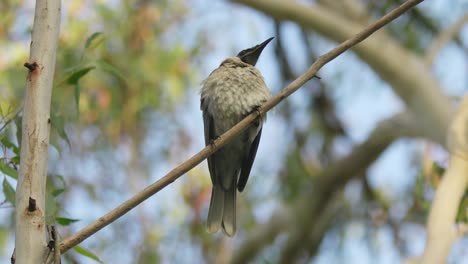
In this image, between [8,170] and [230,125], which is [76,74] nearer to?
[8,170]

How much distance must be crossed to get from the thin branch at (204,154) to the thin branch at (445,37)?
419cm

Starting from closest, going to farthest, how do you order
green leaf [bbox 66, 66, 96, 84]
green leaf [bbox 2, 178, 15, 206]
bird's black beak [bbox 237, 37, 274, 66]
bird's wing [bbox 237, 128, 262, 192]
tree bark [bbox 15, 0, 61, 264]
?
tree bark [bbox 15, 0, 61, 264]
green leaf [bbox 2, 178, 15, 206]
green leaf [bbox 66, 66, 96, 84]
bird's wing [bbox 237, 128, 262, 192]
bird's black beak [bbox 237, 37, 274, 66]

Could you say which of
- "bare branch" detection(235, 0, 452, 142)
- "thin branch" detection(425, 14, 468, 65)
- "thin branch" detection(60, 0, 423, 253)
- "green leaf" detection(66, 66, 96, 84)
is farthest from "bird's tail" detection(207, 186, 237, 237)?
"thin branch" detection(425, 14, 468, 65)

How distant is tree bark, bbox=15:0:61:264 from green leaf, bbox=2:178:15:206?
0.52 metres

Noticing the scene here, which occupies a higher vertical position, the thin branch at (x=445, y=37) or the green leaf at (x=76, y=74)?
the thin branch at (x=445, y=37)

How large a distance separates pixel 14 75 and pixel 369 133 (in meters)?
3.62

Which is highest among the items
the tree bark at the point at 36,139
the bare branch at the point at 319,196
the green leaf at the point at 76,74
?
the bare branch at the point at 319,196

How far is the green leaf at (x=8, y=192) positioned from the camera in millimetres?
3016

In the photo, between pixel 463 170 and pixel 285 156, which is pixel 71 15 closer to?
pixel 285 156

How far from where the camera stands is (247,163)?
15.9ft

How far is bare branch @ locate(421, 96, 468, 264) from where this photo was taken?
12.8 feet

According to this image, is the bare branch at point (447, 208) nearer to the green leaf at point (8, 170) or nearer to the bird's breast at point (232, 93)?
the bird's breast at point (232, 93)

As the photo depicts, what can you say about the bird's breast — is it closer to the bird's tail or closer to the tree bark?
the bird's tail

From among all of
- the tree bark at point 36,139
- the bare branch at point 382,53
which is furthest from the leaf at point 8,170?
the bare branch at point 382,53
